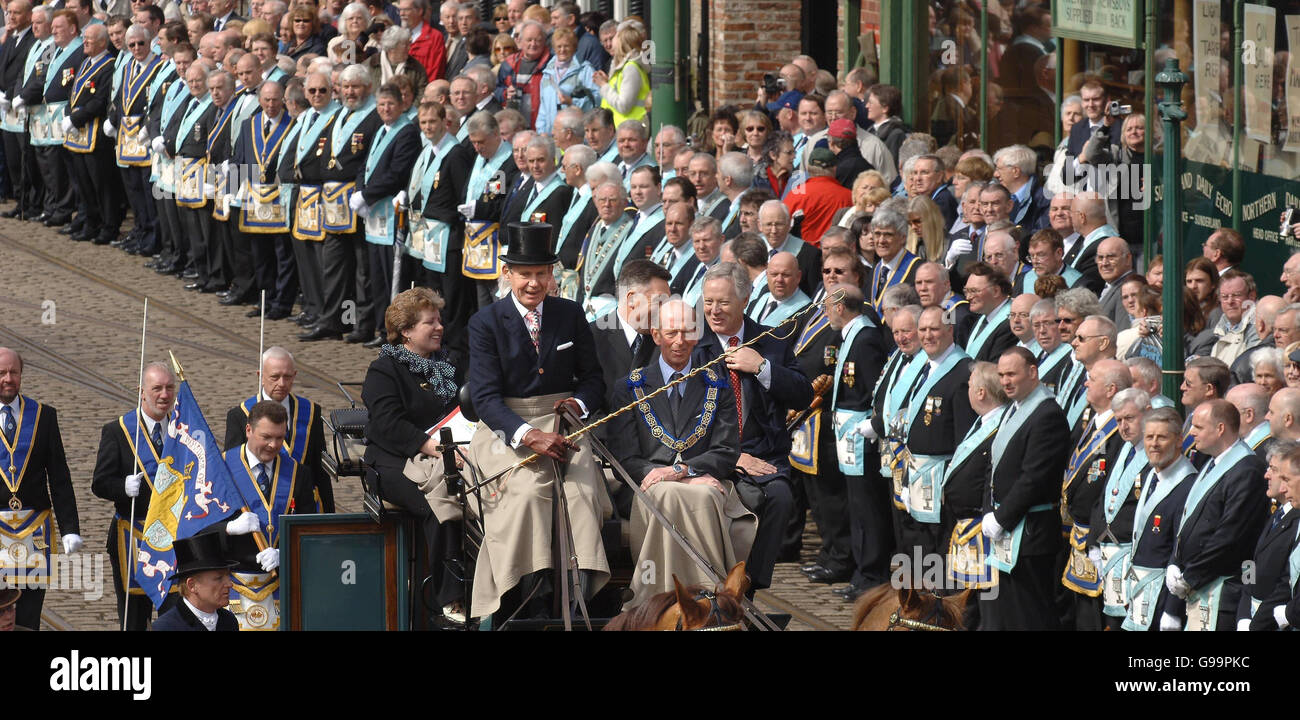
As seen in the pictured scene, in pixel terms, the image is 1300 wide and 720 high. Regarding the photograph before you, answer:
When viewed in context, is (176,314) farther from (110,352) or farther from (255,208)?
(110,352)

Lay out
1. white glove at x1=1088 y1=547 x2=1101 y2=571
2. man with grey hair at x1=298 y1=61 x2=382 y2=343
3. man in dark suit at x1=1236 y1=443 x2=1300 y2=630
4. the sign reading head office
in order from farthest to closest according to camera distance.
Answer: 1. man with grey hair at x1=298 y1=61 x2=382 y2=343
2. the sign reading head office
3. white glove at x1=1088 y1=547 x2=1101 y2=571
4. man in dark suit at x1=1236 y1=443 x2=1300 y2=630

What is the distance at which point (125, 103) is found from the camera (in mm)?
21906

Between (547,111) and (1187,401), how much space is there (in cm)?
1036

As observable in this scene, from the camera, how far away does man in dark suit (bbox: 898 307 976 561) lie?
1181cm

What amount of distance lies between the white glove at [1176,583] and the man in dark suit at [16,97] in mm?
16307

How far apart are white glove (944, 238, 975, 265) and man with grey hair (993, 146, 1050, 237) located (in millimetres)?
602

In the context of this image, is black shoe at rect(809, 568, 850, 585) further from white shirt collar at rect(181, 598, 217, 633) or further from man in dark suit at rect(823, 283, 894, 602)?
white shirt collar at rect(181, 598, 217, 633)

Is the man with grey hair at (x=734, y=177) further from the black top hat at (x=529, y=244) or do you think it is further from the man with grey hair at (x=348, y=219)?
the black top hat at (x=529, y=244)

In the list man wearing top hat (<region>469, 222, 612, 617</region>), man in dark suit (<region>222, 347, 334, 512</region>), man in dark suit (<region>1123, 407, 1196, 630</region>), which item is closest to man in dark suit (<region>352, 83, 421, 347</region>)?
man in dark suit (<region>222, 347, 334, 512</region>)

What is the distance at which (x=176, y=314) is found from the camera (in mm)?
20062

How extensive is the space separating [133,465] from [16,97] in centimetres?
1308

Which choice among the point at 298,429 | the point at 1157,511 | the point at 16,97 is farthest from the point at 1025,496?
the point at 16,97
